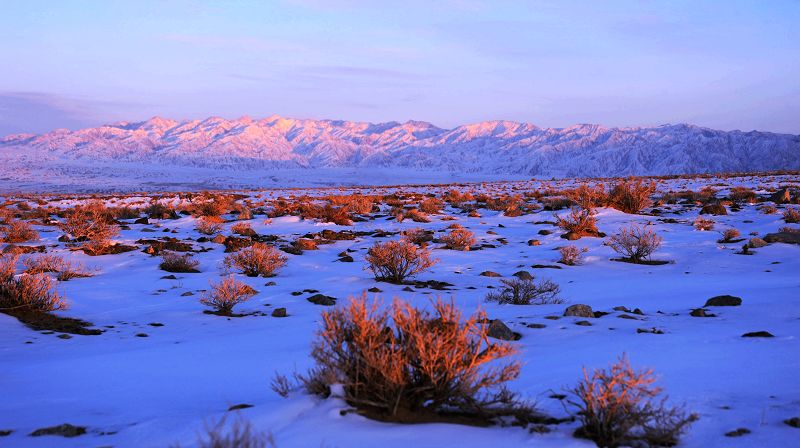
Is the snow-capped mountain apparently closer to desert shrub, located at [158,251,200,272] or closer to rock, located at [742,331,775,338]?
desert shrub, located at [158,251,200,272]

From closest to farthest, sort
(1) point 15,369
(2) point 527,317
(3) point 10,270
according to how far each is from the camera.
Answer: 1. (1) point 15,369
2. (2) point 527,317
3. (3) point 10,270

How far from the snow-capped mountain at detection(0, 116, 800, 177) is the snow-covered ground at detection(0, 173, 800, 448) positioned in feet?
383

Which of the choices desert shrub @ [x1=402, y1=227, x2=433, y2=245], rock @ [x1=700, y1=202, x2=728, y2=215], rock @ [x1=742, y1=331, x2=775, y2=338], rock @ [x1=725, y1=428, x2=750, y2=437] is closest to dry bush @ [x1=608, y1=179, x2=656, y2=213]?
rock @ [x1=700, y1=202, x2=728, y2=215]

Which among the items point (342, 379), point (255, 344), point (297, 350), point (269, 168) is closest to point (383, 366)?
point (342, 379)

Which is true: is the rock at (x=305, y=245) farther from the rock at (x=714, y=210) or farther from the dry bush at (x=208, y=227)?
the rock at (x=714, y=210)

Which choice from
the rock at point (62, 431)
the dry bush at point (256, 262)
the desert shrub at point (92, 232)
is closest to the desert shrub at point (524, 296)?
the dry bush at point (256, 262)

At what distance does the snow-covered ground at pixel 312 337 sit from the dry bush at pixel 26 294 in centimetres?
25

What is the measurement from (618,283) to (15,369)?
7801 mm

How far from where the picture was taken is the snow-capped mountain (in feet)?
416

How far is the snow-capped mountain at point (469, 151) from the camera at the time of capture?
416 feet

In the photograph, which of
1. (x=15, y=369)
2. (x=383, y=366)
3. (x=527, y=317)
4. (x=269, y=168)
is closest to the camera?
(x=383, y=366)

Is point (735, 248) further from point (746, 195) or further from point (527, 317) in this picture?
point (746, 195)

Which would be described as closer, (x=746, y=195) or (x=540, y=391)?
(x=540, y=391)

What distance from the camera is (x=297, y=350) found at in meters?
5.66
